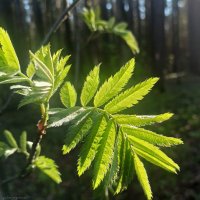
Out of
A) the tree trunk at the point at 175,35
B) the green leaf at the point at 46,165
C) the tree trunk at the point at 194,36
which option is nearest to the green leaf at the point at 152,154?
the green leaf at the point at 46,165

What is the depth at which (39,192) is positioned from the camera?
5.81 meters

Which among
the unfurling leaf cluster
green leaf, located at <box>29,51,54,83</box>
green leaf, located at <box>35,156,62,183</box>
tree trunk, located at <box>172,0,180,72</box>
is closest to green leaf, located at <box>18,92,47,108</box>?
green leaf, located at <box>29,51,54,83</box>

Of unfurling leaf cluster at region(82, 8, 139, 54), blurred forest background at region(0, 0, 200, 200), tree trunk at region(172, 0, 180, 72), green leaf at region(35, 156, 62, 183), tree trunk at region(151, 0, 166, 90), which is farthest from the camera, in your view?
tree trunk at region(172, 0, 180, 72)

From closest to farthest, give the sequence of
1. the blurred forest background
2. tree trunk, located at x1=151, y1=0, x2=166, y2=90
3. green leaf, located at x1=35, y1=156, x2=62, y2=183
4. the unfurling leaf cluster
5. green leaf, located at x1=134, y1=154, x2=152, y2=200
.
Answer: green leaf, located at x1=134, y1=154, x2=152, y2=200, green leaf, located at x1=35, y1=156, x2=62, y2=183, the unfurling leaf cluster, the blurred forest background, tree trunk, located at x1=151, y1=0, x2=166, y2=90

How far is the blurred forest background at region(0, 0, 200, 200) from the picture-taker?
5.60 meters

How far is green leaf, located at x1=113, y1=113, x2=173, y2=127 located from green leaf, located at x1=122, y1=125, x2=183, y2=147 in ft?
0.04

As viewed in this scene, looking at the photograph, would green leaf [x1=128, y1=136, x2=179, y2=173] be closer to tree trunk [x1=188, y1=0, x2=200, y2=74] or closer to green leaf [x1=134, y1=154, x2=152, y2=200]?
green leaf [x1=134, y1=154, x2=152, y2=200]

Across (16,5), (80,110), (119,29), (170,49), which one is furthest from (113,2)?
(80,110)

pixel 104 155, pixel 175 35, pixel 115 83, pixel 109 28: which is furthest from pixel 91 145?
pixel 175 35

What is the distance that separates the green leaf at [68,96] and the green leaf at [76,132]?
0.09m

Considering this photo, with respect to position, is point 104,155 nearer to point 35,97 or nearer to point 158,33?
point 35,97

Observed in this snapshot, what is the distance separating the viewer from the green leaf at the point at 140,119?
33.6 inches

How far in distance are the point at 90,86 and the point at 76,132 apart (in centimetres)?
12

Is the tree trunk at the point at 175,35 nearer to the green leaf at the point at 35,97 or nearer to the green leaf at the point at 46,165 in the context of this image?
the green leaf at the point at 46,165
